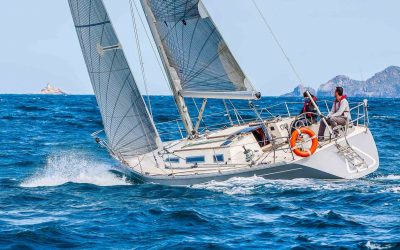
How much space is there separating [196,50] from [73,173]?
5917mm

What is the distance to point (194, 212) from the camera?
15578 mm

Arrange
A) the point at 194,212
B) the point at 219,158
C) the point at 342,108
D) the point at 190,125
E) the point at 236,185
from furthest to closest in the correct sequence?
1. the point at 190,125
2. the point at 342,108
3. the point at 219,158
4. the point at 236,185
5. the point at 194,212

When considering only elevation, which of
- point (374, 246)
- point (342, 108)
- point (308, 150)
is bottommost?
point (374, 246)

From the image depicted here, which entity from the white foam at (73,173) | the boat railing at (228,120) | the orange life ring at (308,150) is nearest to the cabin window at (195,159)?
the boat railing at (228,120)

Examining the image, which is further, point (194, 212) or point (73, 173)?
point (73, 173)

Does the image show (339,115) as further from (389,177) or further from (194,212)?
(194,212)

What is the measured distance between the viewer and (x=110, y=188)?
20.2 meters

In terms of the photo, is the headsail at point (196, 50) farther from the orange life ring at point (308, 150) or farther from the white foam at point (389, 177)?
the white foam at point (389, 177)

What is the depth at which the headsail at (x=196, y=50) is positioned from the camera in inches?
816

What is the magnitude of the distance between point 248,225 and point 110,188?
675 cm

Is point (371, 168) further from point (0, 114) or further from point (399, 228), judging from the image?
point (0, 114)

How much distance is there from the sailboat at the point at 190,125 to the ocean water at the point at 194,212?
470 mm

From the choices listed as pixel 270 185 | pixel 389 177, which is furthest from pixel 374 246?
pixel 389 177

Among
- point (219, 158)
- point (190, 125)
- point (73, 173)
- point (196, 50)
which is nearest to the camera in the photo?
point (219, 158)
